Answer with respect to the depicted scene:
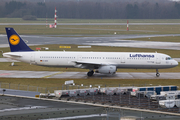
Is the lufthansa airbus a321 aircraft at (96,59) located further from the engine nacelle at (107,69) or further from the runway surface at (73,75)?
the runway surface at (73,75)

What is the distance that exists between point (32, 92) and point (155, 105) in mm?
19930

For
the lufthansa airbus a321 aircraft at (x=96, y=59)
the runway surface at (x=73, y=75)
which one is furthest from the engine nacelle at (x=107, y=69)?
the runway surface at (x=73, y=75)

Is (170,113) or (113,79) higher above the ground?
(113,79)

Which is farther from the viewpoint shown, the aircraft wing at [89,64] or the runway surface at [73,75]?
the runway surface at [73,75]

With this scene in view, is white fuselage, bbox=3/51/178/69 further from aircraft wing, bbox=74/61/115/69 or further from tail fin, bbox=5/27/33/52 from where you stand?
tail fin, bbox=5/27/33/52

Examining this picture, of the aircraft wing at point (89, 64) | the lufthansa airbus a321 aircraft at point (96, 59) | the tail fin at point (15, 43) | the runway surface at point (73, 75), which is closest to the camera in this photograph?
the aircraft wing at point (89, 64)

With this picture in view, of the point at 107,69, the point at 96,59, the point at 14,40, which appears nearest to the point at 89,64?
the point at 96,59

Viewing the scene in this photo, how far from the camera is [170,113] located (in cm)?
2809

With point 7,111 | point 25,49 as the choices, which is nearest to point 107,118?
point 7,111

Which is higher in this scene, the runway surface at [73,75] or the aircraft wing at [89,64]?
the aircraft wing at [89,64]

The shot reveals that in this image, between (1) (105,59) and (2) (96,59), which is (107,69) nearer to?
(1) (105,59)

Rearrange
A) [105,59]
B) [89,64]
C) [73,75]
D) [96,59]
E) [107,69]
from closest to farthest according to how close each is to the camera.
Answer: [107,69]
[89,64]
[105,59]
[96,59]
[73,75]

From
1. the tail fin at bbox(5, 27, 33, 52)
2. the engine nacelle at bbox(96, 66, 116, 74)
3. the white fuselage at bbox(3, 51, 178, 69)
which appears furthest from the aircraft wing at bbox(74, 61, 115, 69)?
the tail fin at bbox(5, 27, 33, 52)

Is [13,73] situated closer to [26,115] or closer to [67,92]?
[67,92]
